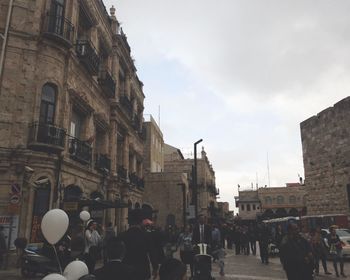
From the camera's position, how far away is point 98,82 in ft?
69.1

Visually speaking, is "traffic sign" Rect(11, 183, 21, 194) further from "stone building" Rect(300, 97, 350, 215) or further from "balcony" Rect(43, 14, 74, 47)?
"stone building" Rect(300, 97, 350, 215)

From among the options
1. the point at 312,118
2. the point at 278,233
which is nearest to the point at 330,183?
the point at 312,118

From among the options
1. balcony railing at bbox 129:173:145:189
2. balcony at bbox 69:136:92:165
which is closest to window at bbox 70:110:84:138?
balcony at bbox 69:136:92:165

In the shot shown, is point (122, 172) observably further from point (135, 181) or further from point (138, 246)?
point (138, 246)

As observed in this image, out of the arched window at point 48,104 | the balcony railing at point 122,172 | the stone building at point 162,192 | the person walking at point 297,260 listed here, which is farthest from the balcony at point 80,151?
the stone building at point 162,192

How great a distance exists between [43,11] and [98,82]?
604 cm

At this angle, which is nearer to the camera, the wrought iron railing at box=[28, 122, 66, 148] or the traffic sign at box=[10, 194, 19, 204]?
the traffic sign at box=[10, 194, 19, 204]

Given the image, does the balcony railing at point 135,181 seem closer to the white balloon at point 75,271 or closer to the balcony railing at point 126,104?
the balcony railing at point 126,104

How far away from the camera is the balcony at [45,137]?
14156 millimetres

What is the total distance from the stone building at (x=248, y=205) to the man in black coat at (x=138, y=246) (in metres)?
71.9

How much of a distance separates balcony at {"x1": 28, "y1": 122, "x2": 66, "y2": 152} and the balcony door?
14.1ft

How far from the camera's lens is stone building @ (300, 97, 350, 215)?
23781 millimetres

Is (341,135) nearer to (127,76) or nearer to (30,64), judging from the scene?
(127,76)

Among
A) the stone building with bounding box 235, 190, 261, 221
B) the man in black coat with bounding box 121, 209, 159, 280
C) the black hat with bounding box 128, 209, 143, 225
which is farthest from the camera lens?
the stone building with bounding box 235, 190, 261, 221
